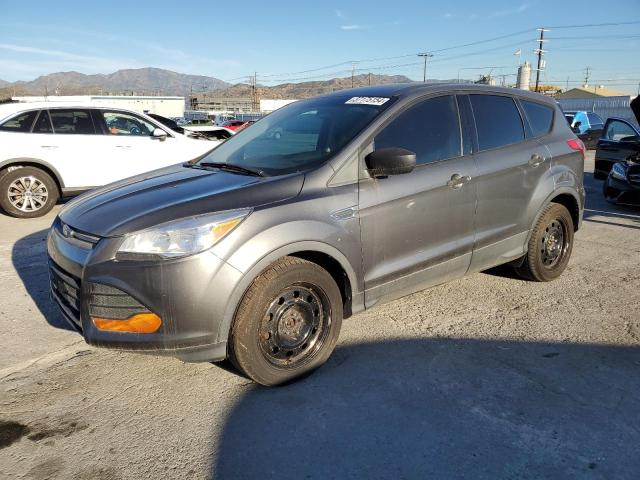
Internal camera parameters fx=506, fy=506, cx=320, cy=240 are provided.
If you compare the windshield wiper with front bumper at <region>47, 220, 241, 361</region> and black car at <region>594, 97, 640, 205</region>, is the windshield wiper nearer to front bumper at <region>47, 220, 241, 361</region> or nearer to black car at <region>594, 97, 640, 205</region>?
front bumper at <region>47, 220, 241, 361</region>

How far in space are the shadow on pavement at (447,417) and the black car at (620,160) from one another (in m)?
5.30

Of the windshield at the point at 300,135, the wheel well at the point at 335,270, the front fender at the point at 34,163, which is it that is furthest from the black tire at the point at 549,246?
the front fender at the point at 34,163

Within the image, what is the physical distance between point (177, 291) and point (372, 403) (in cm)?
125

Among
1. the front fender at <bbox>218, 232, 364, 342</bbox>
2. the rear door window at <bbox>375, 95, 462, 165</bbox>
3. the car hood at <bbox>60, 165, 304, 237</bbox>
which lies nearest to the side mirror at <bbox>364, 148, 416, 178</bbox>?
the rear door window at <bbox>375, 95, 462, 165</bbox>

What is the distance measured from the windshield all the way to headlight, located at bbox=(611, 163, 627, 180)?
6.01 m

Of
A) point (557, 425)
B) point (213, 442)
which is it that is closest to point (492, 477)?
point (557, 425)

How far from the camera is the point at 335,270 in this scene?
10.5 ft

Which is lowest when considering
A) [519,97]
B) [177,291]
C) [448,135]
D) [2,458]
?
[2,458]

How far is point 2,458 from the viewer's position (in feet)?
8.07

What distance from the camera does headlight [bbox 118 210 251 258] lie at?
104 inches

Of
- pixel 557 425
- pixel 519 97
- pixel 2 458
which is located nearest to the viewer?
pixel 2 458

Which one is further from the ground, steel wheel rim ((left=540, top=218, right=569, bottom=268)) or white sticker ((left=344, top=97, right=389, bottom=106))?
white sticker ((left=344, top=97, right=389, bottom=106))

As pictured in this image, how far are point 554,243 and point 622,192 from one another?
13.7 feet

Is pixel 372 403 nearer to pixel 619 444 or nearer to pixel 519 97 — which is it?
pixel 619 444
